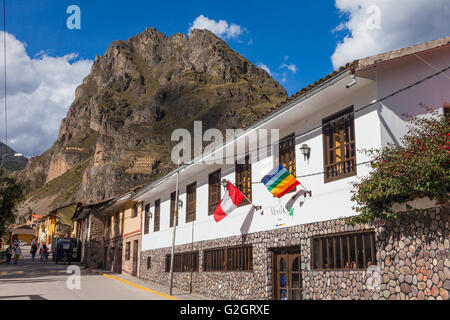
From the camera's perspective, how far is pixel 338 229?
1057 centimetres

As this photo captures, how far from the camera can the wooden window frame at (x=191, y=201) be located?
19.4 meters

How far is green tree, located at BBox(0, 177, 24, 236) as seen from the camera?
28.1 m

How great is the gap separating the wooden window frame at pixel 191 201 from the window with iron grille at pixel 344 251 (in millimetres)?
8739

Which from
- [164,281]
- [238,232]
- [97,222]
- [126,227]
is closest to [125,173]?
[97,222]

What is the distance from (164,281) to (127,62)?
150804 millimetres

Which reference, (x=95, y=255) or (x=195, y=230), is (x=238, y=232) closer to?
(x=195, y=230)

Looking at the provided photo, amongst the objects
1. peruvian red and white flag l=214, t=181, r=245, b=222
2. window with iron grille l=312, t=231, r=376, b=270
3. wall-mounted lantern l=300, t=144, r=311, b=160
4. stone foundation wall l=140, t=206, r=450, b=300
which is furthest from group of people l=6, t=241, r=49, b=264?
window with iron grille l=312, t=231, r=376, b=270

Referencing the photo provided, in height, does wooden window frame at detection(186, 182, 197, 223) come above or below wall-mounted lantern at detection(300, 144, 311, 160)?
below

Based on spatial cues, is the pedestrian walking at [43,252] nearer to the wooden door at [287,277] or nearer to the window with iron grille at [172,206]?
the window with iron grille at [172,206]

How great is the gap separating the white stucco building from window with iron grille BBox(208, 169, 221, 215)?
0.14 feet

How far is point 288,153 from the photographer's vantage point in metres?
13.1

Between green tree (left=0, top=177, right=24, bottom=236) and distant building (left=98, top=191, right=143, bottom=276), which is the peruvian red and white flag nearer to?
distant building (left=98, top=191, right=143, bottom=276)

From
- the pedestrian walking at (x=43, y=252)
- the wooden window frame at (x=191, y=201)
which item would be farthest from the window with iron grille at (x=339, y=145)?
the pedestrian walking at (x=43, y=252)
